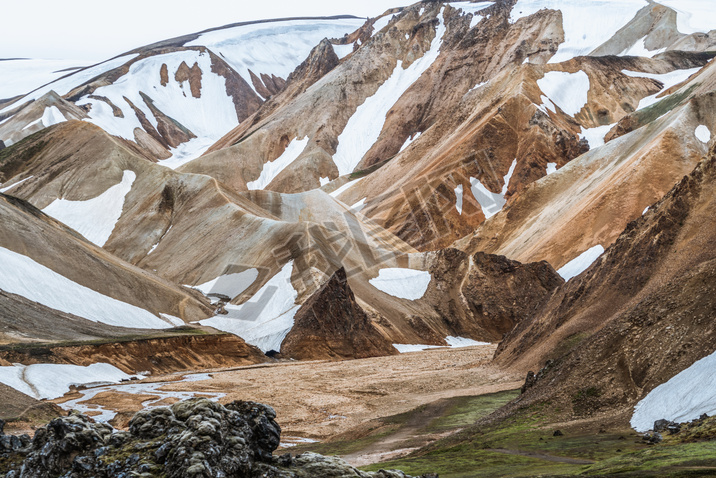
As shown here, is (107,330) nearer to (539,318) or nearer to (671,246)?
(539,318)

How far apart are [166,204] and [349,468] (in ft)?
313

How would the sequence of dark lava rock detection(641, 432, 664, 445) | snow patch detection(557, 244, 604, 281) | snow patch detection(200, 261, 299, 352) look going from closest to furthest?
dark lava rock detection(641, 432, 664, 445) < snow patch detection(200, 261, 299, 352) < snow patch detection(557, 244, 604, 281)

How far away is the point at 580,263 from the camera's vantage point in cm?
7850

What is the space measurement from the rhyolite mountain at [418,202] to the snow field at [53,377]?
473 cm

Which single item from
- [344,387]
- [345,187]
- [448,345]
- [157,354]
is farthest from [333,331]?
[345,187]

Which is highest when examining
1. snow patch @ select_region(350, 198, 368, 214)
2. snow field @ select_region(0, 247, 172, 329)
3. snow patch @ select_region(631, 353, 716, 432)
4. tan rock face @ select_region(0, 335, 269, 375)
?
snow patch @ select_region(350, 198, 368, 214)

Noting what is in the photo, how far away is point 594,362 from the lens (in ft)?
78.6

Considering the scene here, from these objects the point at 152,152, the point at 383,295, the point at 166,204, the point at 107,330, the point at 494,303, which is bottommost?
the point at 494,303

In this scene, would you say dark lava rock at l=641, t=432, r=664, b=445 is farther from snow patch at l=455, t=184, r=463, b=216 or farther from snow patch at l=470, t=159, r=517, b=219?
snow patch at l=455, t=184, r=463, b=216

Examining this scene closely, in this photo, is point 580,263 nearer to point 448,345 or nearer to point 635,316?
point 448,345

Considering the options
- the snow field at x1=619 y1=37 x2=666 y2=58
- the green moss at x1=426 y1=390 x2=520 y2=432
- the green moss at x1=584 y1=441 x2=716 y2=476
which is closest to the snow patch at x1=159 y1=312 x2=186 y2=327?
the green moss at x1=426 y1=390 x2=520 y2=432

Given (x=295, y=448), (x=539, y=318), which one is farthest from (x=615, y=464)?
(x=539, y=318)

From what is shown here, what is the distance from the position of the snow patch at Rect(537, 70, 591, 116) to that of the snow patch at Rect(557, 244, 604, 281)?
52.1 meters

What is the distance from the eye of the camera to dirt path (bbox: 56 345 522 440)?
32.9m
